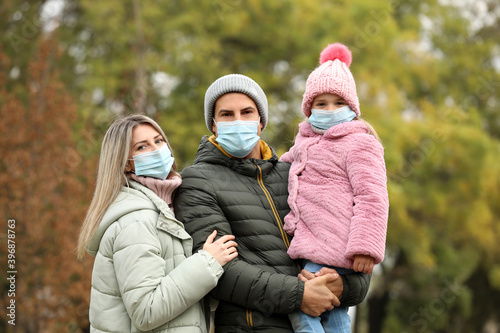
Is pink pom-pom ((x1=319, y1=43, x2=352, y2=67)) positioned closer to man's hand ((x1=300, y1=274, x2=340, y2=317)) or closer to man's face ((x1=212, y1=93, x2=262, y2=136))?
man's face ((x1=212, y1=93, x2=262, y2=136))

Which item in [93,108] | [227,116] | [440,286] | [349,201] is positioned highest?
[93,108]

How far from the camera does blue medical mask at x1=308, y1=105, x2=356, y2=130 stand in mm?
3521

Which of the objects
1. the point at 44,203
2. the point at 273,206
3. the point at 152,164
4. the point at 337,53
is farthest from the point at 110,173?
the point at 44,203

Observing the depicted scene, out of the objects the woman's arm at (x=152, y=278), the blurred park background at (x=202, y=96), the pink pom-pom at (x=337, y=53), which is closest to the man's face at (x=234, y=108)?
the pink pom-pom at (x=337, y=53)

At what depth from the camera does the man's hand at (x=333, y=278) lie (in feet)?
10.4

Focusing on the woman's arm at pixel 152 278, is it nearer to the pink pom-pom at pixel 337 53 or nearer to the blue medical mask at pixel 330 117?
the blue medical mask at pixel 330 117

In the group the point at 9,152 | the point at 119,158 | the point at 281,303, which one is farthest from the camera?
the point at 9,152

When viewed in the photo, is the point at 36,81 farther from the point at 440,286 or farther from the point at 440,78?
the point at 440,286

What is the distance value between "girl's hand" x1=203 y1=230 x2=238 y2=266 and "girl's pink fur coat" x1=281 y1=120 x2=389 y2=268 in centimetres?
36

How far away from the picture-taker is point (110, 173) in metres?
3.30

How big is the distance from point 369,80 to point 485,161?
3871 millimetres

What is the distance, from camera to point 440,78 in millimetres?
17750

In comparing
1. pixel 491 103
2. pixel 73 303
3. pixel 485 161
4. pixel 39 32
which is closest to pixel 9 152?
pixel 73 303

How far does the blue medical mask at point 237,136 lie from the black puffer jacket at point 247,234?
7cm
